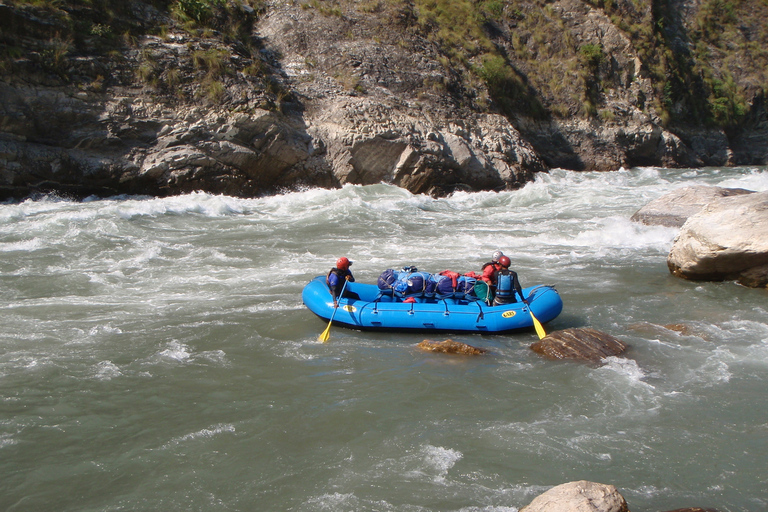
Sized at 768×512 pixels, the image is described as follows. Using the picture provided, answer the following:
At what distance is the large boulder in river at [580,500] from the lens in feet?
10.4

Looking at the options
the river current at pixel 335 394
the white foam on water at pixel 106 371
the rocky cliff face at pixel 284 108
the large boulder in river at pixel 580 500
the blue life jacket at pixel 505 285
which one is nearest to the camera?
the large boulder in river at pixel 580 500

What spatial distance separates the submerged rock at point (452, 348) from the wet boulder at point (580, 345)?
64 cm

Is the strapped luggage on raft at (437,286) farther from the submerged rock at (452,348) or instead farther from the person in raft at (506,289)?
the submerged rock at (452,348)

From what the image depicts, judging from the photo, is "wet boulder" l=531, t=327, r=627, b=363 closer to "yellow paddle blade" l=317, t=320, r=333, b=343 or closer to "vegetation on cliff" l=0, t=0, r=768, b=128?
"yellow paddle blade" l=317, t=320, r=333, b=343

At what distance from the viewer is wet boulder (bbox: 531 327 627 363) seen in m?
6.02

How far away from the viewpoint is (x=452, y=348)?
6289 mm

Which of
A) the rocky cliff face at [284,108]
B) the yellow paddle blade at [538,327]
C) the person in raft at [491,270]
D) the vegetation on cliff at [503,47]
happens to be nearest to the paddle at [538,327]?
the yellow paddle blade at [538,327]

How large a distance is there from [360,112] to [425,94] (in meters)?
2.66

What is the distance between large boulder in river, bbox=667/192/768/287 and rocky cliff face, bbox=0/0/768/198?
8614 millimetres

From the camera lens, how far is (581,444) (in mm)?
4492

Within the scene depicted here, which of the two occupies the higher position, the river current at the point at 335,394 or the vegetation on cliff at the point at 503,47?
the vegetation on cliff at the point at 503,47

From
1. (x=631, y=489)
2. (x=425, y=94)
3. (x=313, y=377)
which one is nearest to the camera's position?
(x=631, y=489)

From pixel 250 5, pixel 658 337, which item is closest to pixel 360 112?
pixel 250 5

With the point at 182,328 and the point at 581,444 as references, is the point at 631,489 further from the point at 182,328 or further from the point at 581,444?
the point at 182,328
